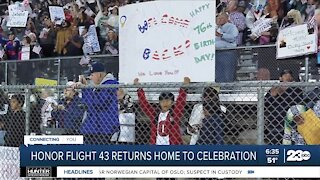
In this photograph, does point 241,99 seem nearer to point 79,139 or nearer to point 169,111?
point 169,111

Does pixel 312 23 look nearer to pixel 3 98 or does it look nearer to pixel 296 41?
pixel 296 41

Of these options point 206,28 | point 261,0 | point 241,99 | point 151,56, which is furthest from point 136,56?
point 261,0

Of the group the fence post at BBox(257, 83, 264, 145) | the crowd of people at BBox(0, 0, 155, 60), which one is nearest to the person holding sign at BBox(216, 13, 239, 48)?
the crowd of people at BBox(0, 0, 155, 60)

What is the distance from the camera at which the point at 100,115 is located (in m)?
7.48

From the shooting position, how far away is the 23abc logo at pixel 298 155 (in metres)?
6.20

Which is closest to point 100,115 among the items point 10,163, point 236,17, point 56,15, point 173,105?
point 173,105

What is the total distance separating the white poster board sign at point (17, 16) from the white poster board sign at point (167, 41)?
4620mm

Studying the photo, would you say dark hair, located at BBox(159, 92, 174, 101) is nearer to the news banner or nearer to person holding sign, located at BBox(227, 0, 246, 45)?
the news banner

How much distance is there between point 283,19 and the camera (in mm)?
9852

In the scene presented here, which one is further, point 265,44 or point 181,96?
point 265,44

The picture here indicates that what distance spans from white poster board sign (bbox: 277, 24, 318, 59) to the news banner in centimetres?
277

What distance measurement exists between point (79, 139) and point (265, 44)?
13.2ft

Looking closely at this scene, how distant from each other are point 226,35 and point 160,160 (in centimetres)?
416

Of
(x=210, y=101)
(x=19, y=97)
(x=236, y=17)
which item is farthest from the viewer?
(x=236, y=17)
